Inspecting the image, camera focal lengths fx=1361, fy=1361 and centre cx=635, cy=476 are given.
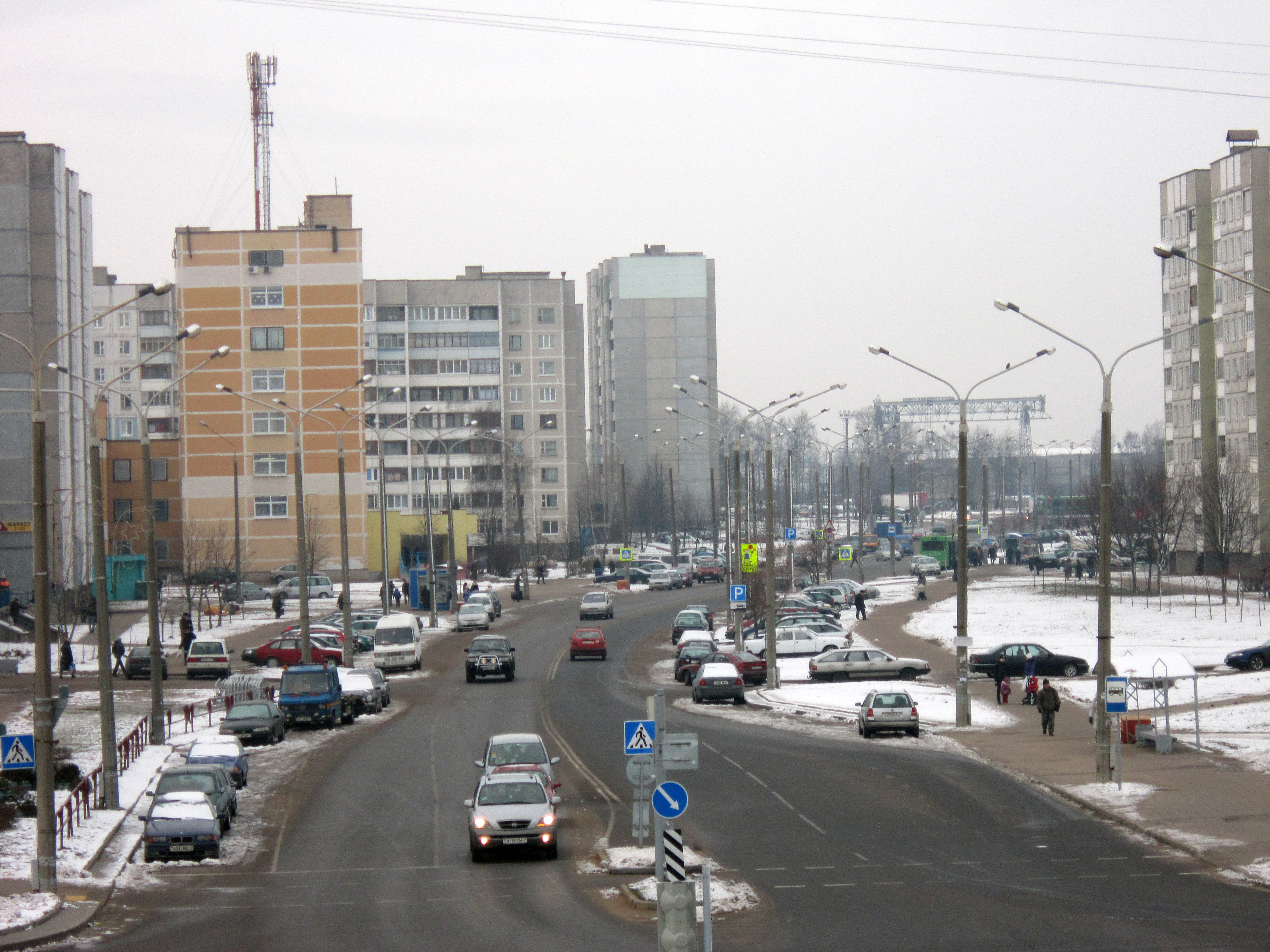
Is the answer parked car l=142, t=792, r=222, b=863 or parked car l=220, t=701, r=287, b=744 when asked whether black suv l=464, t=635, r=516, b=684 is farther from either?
parked car l=142, t=792, r=222, b=863

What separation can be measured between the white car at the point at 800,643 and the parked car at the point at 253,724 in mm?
21330

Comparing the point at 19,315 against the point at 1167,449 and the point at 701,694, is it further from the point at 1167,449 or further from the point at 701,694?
the point at 1167,449

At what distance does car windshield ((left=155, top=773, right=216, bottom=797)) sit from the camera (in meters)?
22.3

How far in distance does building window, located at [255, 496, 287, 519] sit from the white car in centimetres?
5647

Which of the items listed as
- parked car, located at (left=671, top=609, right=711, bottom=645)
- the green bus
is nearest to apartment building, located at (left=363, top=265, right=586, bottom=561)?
the green bus

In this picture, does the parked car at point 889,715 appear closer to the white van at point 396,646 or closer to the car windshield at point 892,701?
the car windshield at point 892,701

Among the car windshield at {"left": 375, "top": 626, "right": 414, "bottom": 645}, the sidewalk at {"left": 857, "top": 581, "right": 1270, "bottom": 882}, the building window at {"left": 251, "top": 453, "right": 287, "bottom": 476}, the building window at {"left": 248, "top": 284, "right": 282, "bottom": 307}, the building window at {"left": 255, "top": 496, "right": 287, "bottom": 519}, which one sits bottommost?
the sidewalk at {"left": 857, "top": 581, "right": 1270, "bottom": 882}

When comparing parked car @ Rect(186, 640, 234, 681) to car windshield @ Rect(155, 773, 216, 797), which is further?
parked car @ Rect(186, 640, 234, 681)

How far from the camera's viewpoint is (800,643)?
50844mm

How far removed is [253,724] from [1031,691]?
21200 mm

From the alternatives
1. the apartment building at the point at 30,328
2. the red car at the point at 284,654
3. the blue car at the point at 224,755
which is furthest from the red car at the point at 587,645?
the apartment building at the point at 30,328

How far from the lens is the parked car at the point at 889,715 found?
33.2 meters

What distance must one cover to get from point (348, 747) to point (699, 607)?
94.2 feet

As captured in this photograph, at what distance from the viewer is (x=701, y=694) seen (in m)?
40.7
